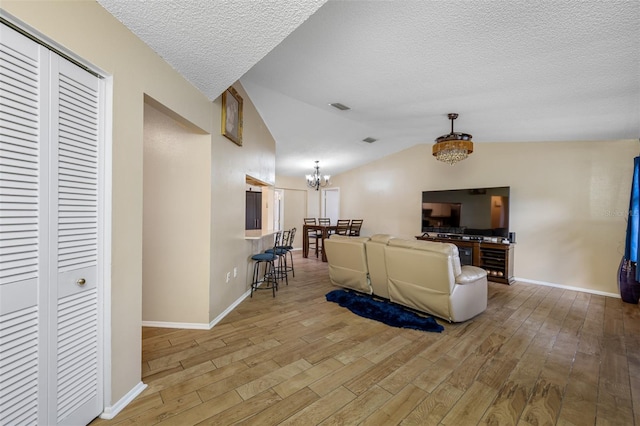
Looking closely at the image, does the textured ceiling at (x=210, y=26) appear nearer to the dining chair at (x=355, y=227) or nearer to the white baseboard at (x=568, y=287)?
the dining chair at (x=355, y=227)

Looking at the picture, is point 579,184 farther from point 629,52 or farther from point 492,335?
point 492,335

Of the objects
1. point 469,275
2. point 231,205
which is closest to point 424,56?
point 469,275

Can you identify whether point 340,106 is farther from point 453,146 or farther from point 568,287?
point 568,287

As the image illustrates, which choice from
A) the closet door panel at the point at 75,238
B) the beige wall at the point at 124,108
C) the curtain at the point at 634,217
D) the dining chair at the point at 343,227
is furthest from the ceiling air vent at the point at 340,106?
the curtain at the point at 634,217

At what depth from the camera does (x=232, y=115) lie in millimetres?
3031

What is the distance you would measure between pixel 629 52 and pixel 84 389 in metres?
4.28

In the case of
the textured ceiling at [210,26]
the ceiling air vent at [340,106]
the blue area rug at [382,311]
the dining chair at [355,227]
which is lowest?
the blue area rug at [382,311]

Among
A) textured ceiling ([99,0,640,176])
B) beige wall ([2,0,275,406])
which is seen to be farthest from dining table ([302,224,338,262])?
beige wall ([2,0,275,406])

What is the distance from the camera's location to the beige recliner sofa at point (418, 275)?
2.79 meters

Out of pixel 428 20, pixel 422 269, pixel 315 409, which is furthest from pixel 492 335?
pixel 428 20

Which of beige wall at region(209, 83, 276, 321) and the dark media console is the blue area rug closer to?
beige wall at region(209, 83, 276, 321)

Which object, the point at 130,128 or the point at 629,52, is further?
the point at 629,52

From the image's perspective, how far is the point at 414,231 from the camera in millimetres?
6555

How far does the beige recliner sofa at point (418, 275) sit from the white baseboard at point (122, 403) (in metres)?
2.63
